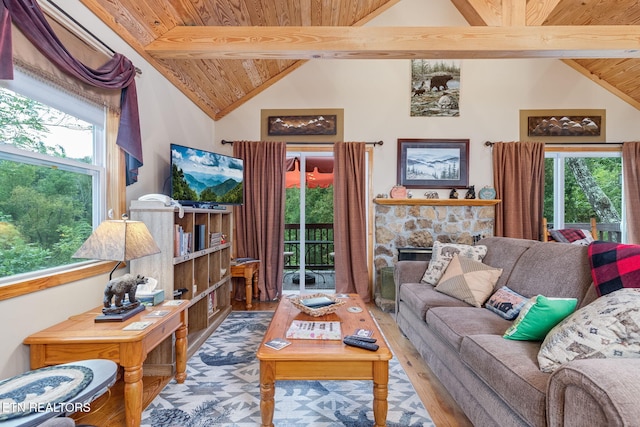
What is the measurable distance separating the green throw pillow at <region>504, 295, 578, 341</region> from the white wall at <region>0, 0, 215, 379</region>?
2.50 m

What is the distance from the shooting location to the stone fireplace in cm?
418

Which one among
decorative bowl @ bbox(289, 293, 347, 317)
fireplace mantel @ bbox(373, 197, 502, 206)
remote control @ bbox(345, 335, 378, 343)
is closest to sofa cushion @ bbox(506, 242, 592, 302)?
remote control @ bbox(345, 335, 378, 343)

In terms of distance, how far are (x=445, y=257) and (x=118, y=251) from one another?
8.58 feet

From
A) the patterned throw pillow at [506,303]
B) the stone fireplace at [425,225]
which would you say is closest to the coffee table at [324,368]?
the patterned throw pillow at [506,303]

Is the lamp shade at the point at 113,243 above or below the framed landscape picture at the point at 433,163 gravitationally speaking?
below

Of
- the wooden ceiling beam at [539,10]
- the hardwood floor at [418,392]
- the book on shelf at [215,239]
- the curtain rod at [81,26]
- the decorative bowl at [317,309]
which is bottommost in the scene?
the hardwood floor at [418,392]

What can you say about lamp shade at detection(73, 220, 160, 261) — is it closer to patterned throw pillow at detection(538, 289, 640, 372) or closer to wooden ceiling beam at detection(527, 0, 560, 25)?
patterned throw pillow at detection(538, 289, 640, 372)

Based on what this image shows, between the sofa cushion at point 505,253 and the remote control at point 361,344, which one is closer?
the remote control at point 361,344

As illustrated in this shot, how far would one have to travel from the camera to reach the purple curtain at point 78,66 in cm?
138

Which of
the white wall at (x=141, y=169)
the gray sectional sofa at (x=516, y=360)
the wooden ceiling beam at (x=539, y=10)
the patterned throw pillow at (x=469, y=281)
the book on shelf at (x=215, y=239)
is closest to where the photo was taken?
the gray sectional sofa at (x=516, y=360)

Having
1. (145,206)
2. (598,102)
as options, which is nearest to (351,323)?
(145,206)

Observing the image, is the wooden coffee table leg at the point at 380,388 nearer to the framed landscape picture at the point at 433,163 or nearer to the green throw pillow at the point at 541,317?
the green throw pillow at the point at 541,317

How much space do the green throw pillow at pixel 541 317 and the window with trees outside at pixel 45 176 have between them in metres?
2.61

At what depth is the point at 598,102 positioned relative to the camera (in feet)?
13.9
